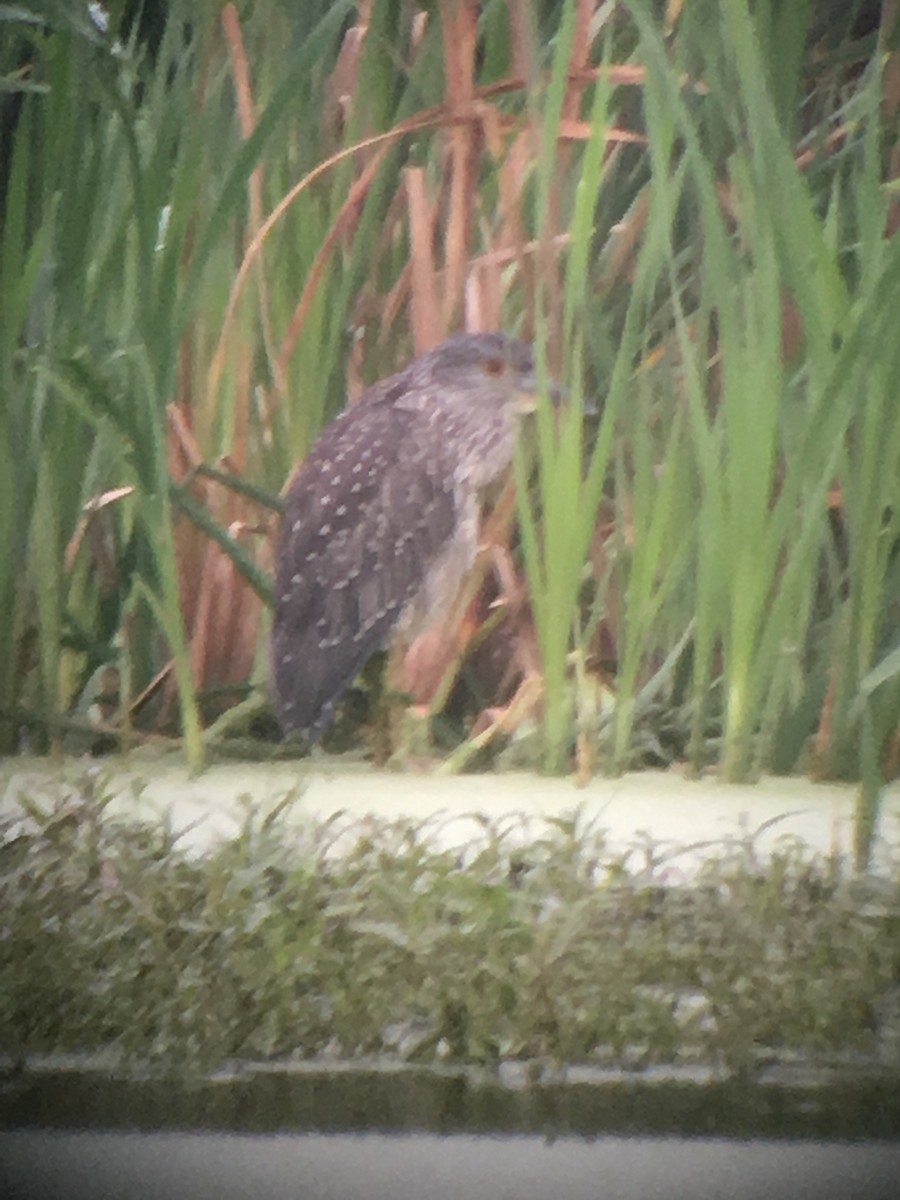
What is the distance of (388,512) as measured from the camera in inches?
55.5

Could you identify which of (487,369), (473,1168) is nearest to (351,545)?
(487,369)

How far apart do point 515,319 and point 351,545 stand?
28 cm

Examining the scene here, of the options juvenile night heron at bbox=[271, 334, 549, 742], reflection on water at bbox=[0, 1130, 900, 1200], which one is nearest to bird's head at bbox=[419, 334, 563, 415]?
juvenile night heron at bbox=[271, 334, 549, 742]

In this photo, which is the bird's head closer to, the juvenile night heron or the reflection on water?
the juvenile night heron

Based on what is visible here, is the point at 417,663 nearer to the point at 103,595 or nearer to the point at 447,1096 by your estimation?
the point at 103,595

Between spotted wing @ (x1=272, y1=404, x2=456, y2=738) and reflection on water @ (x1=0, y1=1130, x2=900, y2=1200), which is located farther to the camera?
spotted wing @ (x1=272, y1=404, x2=456, y2=738)

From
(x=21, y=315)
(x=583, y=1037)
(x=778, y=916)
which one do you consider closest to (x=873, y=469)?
(x=778, y=916)

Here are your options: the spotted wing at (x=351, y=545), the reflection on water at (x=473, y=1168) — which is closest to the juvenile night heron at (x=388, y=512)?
the spotted wing at (x=351, y=545)

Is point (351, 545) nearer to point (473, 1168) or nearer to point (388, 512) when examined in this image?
point (388, 512)

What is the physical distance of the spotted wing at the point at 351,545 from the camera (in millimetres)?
1303

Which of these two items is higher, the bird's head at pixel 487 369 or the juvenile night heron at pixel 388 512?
the bird's head at pixel 487 369

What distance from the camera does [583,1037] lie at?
3.40 feet

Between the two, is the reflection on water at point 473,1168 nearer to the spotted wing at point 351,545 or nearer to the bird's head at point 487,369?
the spotted wing at point 351,545

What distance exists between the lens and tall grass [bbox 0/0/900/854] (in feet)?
3.97
